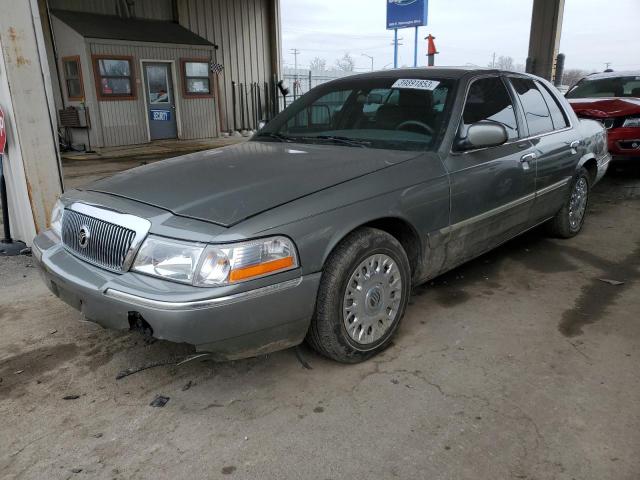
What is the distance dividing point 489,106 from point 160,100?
11.7 meters

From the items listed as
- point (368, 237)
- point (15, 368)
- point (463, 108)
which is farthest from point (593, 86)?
point (15, 368)

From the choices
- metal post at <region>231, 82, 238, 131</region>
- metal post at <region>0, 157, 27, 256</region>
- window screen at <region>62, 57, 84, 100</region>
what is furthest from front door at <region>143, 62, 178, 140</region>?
metal post at <region>0, 157, 27, 256</region>

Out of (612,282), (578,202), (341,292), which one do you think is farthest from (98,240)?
(578,202)

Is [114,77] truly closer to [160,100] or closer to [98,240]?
[160,100]

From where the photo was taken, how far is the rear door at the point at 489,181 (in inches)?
130

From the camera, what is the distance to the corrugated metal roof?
11.9 meters

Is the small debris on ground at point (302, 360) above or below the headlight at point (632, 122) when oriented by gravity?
below

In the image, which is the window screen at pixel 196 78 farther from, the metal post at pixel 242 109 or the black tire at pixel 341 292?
the black tire at pixel 341 292

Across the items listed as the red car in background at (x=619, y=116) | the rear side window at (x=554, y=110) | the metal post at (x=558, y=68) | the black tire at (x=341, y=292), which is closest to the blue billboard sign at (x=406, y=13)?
the metal post at (x=558, y=68)

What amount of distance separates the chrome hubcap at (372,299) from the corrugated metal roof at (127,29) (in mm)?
11394

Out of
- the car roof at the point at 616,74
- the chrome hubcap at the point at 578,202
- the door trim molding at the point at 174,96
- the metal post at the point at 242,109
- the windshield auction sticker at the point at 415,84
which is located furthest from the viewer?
the metal post at the point at 242,109

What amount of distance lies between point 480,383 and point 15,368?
2.56 meters

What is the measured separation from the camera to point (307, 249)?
95.8 inches

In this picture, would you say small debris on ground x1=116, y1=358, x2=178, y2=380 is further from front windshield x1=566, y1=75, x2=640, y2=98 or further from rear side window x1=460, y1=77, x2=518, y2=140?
front windshield x1=566, y1=75, x2=640, y2=98
